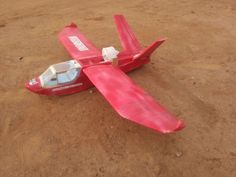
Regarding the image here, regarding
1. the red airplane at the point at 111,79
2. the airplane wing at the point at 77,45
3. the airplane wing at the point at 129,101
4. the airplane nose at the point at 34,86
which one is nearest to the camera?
the airplane wing at the point at 129,101

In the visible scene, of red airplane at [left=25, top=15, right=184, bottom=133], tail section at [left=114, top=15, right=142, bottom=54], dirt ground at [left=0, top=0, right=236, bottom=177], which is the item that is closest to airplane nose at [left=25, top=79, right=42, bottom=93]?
red airplane at [left=25, top=15, right=184, bottom=133]

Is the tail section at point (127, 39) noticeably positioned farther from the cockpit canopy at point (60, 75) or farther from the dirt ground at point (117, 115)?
the cockpit canopy at point (60, 75)

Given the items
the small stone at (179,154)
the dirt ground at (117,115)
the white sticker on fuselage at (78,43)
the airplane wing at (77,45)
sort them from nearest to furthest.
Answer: the dirt ground at (117,115) < the small stone at (179,154) < the airplane wing at (77,45) < the white sticker on fuselage at (78,43)

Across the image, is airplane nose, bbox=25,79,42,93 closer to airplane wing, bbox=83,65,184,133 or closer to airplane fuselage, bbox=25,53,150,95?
airplane fuselage, bbox=25,53,150,95

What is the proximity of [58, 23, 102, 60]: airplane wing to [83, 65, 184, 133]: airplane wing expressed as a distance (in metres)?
0.96

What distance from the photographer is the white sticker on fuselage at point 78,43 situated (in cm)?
1280

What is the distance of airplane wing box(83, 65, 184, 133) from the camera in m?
8.86

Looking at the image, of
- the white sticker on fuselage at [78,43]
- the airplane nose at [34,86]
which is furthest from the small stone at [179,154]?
the white sticker on fuselage at [78,43]

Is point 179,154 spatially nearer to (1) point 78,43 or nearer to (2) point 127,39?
(2) point 127,39

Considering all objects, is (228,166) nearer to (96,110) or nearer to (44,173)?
(96,110)

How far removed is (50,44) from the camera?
14703 millimetres

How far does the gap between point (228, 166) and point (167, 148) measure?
1773 millimetres

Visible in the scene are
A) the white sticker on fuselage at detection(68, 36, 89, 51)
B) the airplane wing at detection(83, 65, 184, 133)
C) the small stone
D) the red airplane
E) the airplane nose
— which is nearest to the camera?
the airplane wing at detection(83, 65, 184, 133)

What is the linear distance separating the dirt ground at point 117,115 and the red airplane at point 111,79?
1.80ft
